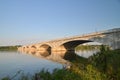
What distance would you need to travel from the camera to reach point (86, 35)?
2199 inches

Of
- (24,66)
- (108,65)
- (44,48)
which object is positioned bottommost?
(44,48)

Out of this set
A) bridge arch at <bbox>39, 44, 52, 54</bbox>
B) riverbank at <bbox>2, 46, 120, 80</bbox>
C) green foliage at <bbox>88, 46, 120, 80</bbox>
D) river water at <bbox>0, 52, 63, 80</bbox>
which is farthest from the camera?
bridge arch at <bbox>39, 44, 52, 54</bbox>

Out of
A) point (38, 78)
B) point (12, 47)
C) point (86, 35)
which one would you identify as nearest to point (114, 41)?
point (86, 35)

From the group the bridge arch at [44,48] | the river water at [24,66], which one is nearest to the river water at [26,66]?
the river water at [24,66]

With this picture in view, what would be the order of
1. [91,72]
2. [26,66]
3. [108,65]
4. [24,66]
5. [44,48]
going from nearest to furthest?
[91,72] < [108,65] < [26,66] < [24,66] < [44,48]

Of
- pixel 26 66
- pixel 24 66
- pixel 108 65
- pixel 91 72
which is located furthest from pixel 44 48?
pixel 91 72

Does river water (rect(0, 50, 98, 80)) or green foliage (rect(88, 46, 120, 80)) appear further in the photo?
river water (rect(0, 50, 98, 80))

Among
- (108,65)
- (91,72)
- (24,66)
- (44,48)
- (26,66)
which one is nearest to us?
(91,72)

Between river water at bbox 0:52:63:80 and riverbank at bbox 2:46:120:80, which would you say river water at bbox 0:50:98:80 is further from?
riverbank at bbox 2:46:120:80

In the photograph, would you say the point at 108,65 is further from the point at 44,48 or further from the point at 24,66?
the point at 44,48

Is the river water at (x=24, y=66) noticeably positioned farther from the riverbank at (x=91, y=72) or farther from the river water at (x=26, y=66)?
the riverbank at (x=91, y=72)

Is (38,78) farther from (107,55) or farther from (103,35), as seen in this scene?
(103,35)

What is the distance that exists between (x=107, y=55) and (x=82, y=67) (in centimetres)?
241

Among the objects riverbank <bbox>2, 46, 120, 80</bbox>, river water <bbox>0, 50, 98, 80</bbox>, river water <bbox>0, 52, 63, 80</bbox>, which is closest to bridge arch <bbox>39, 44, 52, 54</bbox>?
river water <bbox>0, 50, 98, 80</bbox>
